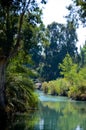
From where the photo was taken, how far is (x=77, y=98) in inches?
2362

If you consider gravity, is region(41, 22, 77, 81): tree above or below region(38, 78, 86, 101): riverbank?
above

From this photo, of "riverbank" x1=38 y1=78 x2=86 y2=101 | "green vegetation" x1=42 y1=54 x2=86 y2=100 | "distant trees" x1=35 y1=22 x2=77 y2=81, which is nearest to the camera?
"riverbank" x1=38 y1=78 x2=86 y2=101

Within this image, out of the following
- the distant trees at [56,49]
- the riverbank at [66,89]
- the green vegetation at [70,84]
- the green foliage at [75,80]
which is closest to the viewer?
the riverbank at [66,89]

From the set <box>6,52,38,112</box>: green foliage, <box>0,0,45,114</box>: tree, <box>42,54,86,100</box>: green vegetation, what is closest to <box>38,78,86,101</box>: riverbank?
<box>42,54,86,100</box>: green vegetation

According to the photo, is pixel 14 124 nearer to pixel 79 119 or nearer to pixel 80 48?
pixel 79 119

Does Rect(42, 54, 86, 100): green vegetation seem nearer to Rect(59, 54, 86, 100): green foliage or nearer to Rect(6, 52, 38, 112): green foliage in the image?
Rect(59, 54, 86, 100): green foliage

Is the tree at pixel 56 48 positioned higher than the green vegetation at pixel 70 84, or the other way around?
the tree at pixel 56 48

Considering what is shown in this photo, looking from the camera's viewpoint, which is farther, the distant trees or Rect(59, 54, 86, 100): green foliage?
the distant trees

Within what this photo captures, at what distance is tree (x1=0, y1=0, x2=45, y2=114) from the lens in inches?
1040

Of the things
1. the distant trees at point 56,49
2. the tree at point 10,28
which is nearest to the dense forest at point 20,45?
the tree at point 10,28

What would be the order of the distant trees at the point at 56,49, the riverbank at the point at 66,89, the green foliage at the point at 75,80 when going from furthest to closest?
the distant trees at the point at 56,49 → the green foliage at the point at 75,80 → the riverbank at the point at 66,89

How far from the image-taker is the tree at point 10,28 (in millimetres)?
26422

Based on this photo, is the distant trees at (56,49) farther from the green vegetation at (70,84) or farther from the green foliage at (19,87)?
the green foliage at (19,87)

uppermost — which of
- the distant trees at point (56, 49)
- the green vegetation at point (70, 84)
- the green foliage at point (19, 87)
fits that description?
the distant trees at point (56, 49)
